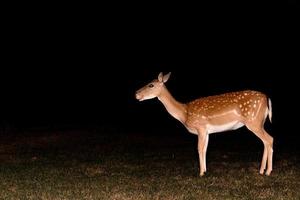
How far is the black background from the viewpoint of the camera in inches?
1142

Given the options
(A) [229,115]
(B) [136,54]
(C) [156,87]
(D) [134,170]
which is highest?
(C) [156,87]

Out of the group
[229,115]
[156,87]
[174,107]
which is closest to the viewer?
[229,115]

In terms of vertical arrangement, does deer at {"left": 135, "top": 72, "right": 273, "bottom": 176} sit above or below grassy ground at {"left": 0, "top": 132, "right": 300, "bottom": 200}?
above

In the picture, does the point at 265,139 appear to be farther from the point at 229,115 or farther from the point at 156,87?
the point at 156,87

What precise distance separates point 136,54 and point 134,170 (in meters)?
27.7

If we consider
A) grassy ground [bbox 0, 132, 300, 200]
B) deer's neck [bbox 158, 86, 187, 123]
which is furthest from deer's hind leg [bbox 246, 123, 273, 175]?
deer's neck [bbox 158, 86, 187, 123]

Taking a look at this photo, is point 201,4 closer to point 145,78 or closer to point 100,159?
point 145,78

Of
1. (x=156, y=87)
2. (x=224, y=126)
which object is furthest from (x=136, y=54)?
(x=224, y=126)

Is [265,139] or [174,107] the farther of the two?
[174,107]

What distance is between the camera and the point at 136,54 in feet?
124

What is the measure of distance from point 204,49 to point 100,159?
25536 mm

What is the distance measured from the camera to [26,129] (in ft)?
59.3

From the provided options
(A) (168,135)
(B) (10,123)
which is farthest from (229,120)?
(B) (10,123)

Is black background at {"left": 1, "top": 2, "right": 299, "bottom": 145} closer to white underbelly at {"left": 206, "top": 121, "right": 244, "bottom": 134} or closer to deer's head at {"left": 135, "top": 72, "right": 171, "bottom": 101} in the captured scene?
deer's head at {"left": 135, "top": 72, "right": 171, "bottom": 101}
